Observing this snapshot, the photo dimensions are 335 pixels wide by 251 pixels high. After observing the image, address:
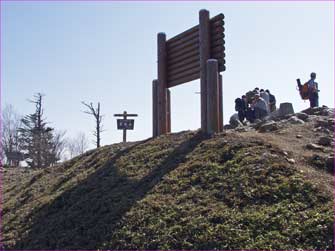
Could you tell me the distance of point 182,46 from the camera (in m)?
11.6

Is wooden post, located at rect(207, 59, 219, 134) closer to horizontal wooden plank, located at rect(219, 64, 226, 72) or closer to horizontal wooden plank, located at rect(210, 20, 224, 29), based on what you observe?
horizontal wooden plank, located at rect(219, 64, 226, 72)

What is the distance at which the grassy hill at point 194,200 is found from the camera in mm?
5871

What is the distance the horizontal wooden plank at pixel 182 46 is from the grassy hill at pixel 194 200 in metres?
2.16

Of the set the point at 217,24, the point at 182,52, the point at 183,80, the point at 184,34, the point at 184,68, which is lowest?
the point at 183,80

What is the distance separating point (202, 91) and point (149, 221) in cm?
445

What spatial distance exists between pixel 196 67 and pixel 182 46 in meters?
0.88

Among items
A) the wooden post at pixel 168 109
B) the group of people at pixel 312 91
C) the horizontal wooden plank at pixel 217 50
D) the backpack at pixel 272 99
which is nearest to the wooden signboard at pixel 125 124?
the backpack at pixel 272 99

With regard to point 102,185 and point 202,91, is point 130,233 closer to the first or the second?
point 102,185

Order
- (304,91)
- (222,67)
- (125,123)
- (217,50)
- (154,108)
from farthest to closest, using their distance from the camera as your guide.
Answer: (125,123), (304,91), (154,108), (217,50), (222,67)

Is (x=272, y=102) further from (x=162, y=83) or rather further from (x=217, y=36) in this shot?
(x=217, y=36)

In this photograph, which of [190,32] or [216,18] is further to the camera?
[190,32]

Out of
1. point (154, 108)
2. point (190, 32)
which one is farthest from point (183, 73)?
point (154, 108)

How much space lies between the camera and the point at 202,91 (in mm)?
10594

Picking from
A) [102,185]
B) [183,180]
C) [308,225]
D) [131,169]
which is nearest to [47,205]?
[102,185]
